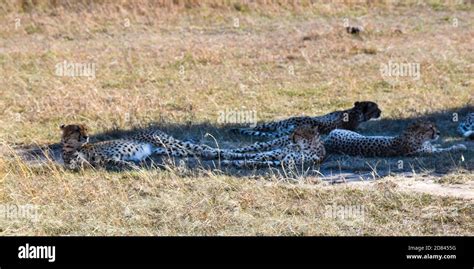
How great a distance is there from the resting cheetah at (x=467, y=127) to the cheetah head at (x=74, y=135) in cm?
392

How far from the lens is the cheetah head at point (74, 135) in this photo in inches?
360

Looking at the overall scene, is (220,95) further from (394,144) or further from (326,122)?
(394,144)

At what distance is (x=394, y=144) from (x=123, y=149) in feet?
8.49

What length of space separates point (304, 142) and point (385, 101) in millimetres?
3220

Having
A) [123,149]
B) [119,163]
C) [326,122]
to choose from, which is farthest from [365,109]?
[119,163]

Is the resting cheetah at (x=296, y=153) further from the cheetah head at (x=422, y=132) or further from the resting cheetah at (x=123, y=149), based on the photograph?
the cheetah head at (x=422, y=132)

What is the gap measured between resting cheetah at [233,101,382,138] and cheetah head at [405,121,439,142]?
1.20m

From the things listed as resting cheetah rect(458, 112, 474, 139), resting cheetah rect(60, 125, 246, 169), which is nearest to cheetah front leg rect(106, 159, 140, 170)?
resting cheetah rect(60, 125, 246, 169)

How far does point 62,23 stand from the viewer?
19.0m

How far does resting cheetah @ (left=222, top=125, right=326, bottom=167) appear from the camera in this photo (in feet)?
29.4

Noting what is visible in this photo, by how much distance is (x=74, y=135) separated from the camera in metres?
9.19

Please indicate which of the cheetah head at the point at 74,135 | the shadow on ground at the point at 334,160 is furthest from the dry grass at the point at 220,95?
the cheetah head at the point at 74,135
